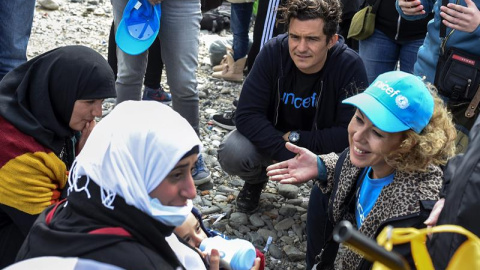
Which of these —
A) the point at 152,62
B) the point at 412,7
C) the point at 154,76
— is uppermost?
the point at 412,7

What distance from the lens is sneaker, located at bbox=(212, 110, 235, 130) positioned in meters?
5.55

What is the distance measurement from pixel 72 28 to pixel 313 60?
4874mm

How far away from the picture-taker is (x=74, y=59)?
3047 millimetres

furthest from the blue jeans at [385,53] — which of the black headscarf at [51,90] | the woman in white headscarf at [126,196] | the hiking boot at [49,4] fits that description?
the hiking boot at [49,4]

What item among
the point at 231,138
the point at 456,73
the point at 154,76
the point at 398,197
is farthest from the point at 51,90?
the point at 154,76

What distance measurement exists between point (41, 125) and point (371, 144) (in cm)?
160

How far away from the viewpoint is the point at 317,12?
3801 mm

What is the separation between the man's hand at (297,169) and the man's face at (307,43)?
0.72 m

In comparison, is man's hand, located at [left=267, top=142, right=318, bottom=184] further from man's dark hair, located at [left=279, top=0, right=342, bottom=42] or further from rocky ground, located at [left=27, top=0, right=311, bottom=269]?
man's dark hair, located at [left=279, top=0, right=342, bottom=42]

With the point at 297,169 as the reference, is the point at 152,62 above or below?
below

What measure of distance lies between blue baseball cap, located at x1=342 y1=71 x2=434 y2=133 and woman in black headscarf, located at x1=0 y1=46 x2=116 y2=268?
4.54 ft

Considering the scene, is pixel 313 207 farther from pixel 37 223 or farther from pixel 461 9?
pixel 37 223

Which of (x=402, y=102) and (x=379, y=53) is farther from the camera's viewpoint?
(x=379, y=53)

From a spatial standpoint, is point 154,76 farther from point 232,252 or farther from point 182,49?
point 232,252
